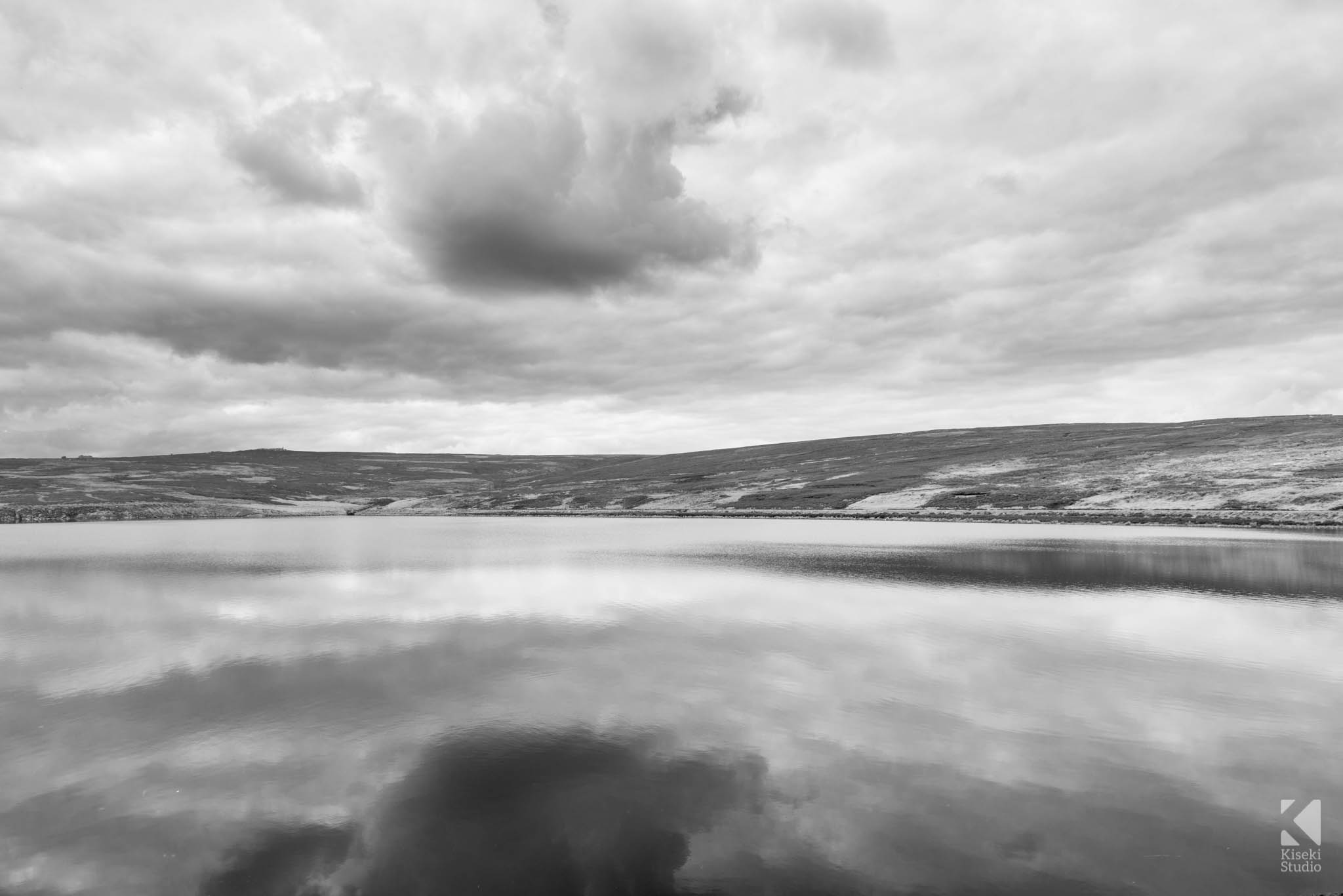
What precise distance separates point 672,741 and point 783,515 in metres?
99.4

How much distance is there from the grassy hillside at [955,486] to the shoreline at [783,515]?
52cm

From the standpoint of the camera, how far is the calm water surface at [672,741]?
10.4 meters

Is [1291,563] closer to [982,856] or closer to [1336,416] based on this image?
[982,856]

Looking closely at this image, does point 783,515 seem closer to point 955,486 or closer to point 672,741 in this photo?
point 955,486

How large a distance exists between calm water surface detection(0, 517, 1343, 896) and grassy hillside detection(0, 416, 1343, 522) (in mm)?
65103

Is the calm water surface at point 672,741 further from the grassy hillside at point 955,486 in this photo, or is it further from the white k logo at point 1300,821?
the grassy hillside at point 955,486

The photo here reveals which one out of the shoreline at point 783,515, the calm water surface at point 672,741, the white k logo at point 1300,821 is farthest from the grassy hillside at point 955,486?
the white k logo at point 1300,821

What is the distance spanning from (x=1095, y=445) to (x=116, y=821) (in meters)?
179

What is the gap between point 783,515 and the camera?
11269 centimetres

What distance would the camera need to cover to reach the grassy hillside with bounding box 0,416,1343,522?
9206 cm

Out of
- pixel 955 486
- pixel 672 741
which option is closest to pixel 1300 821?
pixel 672 741

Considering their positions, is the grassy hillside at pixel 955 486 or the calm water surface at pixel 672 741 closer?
the calm water surface at pixel 672 741

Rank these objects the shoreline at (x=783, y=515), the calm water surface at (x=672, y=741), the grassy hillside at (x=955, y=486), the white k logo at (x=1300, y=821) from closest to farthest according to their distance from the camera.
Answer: the calm water surface at (x=672, y=741) → the white k logo at (x=1300, y=821) → the shoreline at (x=783, y=515) → the grassy hillside at (x=955, y=486)

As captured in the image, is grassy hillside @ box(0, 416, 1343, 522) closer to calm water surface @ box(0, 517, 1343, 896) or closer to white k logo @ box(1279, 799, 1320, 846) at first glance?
calm water surface @ box(0, 517, 1343, 896)
